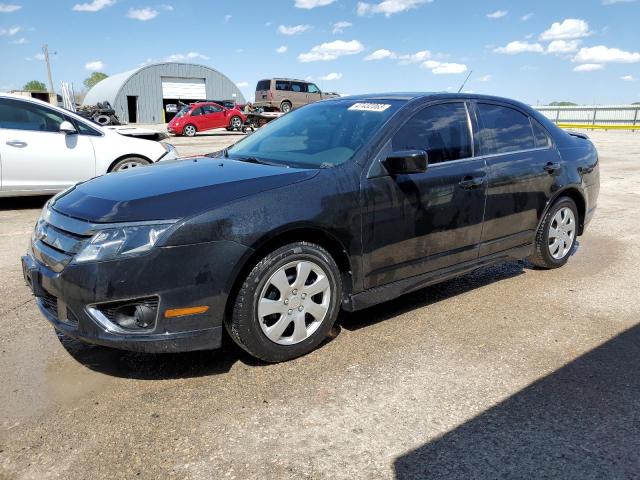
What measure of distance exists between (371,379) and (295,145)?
176 centimetres

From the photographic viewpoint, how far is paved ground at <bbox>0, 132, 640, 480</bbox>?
7.70 feet

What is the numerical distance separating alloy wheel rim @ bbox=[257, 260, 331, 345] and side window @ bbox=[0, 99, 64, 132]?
5792mm

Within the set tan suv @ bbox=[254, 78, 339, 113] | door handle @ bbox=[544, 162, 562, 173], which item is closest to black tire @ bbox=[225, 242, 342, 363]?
door handle @ bbox=[544, 162, 562, 173]

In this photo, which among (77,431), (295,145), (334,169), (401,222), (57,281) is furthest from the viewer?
(295,145)

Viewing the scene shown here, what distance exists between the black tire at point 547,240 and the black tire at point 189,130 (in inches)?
958

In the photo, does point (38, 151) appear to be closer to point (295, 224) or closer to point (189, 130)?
point (295, 224)

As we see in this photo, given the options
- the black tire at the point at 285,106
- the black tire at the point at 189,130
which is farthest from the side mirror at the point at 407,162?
the black tire at the point at 285,106

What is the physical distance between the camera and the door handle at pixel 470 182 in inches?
155

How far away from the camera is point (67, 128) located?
725 centimetres

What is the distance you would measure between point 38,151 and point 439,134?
576 centimetres

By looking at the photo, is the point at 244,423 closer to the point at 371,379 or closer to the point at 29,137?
the point at 371,379

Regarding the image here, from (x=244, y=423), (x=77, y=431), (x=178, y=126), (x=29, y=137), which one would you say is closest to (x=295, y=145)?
(x=244, y=423)

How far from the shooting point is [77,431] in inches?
101

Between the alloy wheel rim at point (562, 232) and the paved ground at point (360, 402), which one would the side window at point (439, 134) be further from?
the alloy wheel rim at point (562, 232)
